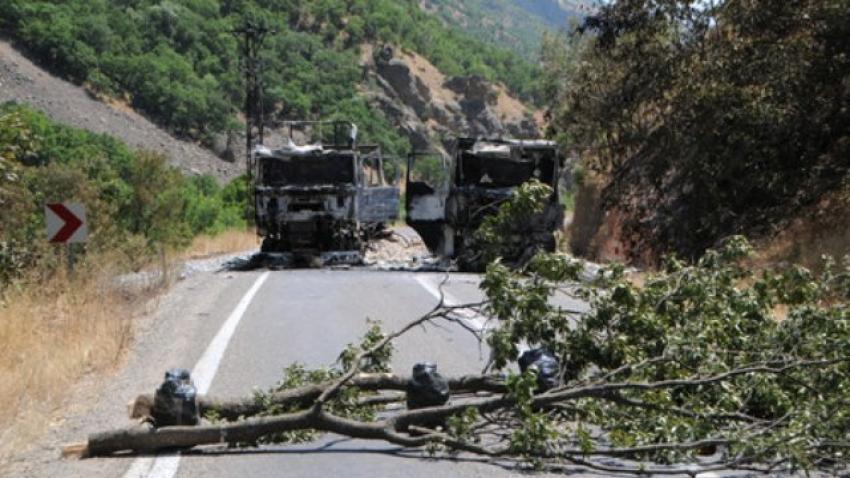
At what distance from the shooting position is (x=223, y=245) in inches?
1420

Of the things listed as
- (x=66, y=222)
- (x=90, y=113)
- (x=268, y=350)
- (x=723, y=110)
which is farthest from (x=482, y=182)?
(x=90, y=113)

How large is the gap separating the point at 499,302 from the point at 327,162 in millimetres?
17826

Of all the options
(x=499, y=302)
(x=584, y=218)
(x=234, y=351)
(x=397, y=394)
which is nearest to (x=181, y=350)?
(x=234, y=351)

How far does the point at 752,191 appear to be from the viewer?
72.6 ft

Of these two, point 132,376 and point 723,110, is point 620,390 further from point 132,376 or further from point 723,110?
point 723,110

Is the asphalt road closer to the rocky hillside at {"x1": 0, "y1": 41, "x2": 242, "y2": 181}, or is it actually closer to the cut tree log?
the cut tree log

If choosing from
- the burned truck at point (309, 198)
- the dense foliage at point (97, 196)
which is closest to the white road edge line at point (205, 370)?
the dense foliage at point (97, 196)

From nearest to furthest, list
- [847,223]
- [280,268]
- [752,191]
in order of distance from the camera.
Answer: [847,223], [752,191], [280,268]

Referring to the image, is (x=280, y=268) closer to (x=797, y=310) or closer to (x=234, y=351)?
(x=234, y=351)

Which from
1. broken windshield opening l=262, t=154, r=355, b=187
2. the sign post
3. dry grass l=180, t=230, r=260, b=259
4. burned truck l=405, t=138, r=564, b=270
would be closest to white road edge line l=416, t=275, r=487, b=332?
burned truck l=405, t=138, r=564, b=270

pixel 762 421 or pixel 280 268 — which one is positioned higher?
pixel 762 421

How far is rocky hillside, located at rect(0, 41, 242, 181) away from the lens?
253 ft

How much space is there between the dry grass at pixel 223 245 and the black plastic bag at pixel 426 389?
2551 centimetres

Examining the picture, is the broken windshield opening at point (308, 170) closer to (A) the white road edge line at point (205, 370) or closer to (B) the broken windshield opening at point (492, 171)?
(B) the broken windshield opening at point (492, 171)
